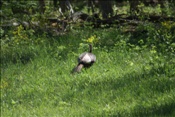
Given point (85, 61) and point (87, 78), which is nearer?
point (87, 78)

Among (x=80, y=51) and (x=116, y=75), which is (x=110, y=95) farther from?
(x=80, y=51)

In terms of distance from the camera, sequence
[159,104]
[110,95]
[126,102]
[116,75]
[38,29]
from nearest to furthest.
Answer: [159,104] < [126,102] < [110,95] < [116,75] < [38,29]

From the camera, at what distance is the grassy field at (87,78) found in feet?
23.3

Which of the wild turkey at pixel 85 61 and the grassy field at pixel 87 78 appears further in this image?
the wild turkey at pixel 85 61

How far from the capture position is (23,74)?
9.77m

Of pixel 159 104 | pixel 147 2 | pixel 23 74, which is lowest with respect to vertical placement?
pixel 147 2

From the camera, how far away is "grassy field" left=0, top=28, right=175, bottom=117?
7090mm

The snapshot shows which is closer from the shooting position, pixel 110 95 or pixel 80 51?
pixel 110 95

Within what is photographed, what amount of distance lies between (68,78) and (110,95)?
152 centimetres

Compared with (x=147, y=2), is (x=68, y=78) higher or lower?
higher

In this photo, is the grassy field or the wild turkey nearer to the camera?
the grassy field

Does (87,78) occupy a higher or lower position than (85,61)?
lower

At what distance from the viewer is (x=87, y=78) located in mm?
8750

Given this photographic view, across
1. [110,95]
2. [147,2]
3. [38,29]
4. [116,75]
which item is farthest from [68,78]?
[147,2]
